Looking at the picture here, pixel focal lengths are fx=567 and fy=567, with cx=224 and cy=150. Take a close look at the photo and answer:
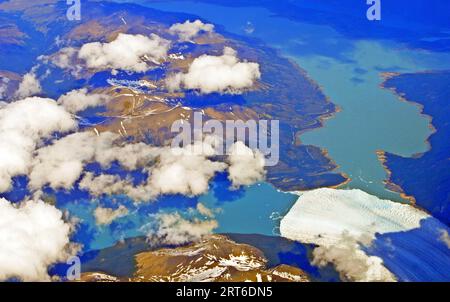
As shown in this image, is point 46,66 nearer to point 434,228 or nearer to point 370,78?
point 370,78

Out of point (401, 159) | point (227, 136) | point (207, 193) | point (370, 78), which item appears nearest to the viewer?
point (207, 193)

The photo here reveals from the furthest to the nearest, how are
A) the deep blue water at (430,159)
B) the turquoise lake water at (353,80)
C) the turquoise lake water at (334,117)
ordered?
the turquoise lake water at (353,80) < the deep blue water at (430,159) < the turquoise lake water at (334,117)

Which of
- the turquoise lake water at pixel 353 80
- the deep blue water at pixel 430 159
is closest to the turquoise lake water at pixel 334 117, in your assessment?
the turquoise lake water at pixel 353 80

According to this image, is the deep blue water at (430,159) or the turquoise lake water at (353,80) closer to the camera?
the deep blue water at (430,159)

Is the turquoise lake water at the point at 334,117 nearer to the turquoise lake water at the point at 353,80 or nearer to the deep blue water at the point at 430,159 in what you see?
the turquoise lake water at the point at 353,80

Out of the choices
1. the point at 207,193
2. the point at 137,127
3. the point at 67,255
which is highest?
the point at 137,127

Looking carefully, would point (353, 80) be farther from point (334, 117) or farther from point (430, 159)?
point (430, 159)

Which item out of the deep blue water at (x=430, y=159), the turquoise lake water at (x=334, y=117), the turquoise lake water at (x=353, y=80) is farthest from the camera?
the turquoise lake water at (x=353, y=80)

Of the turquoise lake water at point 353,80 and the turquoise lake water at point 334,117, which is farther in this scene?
the turquoise lake water at point 353,80

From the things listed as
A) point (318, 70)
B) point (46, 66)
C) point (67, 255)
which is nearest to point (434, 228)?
point (67, 255)

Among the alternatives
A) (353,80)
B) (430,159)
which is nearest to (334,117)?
(353,80)

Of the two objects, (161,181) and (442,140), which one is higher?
(442,140)
